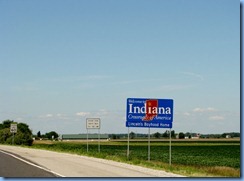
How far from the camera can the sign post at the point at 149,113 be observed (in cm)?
2984

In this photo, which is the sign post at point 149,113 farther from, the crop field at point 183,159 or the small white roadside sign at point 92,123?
the small white roadside sign at point 92,123

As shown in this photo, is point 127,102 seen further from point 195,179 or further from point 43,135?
point 43,135

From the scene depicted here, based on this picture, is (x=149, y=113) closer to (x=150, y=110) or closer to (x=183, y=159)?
(x=150, y=110)

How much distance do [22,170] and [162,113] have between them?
1128cm

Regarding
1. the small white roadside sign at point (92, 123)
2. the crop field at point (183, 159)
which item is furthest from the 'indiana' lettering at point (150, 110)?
the small white roadside sign at point (92, 123)

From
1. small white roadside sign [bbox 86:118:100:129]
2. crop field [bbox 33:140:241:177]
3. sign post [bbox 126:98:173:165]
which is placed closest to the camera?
crop field [bbox 33:140:241:177]

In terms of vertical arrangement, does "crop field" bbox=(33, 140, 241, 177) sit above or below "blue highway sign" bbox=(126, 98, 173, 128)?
below

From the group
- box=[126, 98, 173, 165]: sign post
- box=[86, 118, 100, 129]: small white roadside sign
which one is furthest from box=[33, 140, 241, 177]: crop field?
box=[126, 98, 173, 165]: sign post

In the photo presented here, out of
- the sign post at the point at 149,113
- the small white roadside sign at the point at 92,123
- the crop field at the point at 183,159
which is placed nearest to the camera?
the crop field at the point at 183,159

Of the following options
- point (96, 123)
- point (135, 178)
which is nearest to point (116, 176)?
point (135, 178)

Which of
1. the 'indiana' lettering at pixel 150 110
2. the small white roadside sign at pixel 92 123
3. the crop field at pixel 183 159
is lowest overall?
the crop field at pixel 183 159

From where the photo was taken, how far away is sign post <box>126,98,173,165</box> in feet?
97.9

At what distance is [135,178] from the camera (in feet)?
60.1

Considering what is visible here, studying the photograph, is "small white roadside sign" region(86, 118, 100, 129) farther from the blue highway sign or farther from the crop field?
the blue highway sign
